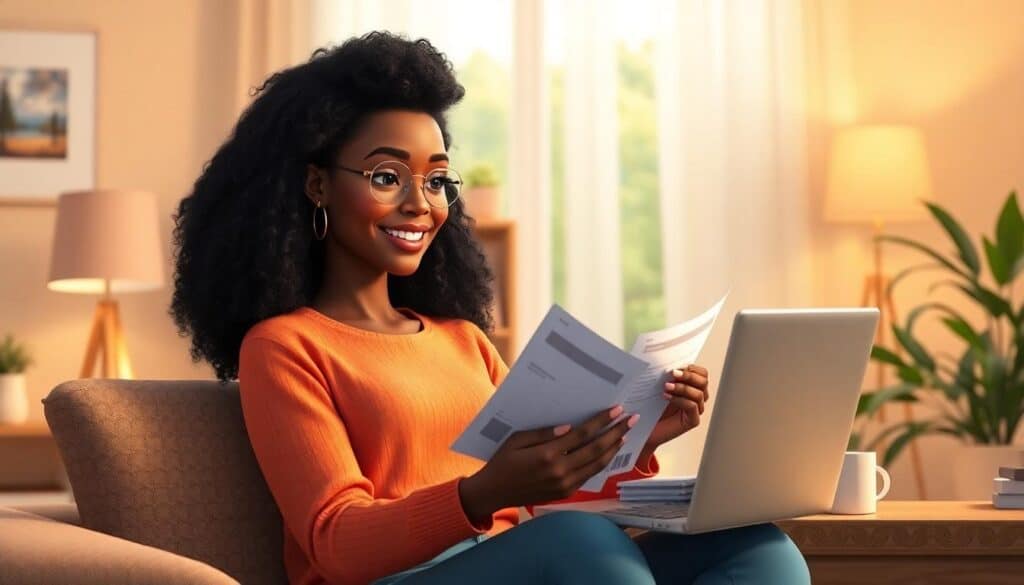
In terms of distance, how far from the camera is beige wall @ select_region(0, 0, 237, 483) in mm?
4906

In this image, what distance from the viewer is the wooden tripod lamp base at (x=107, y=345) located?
15.0ft

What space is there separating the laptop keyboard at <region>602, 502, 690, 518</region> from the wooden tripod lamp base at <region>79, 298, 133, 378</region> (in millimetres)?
3058

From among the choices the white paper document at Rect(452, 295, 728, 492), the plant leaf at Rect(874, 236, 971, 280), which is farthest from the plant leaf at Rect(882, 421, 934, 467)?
the white paper document at Rect(452, 295, 728, 492)

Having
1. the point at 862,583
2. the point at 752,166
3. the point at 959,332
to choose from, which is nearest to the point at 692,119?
the point at 752,166

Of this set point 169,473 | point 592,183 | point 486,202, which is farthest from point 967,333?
point 169,473

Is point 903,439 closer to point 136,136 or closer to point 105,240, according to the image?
point 105,240

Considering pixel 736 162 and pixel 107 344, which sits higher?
pixel 736 162

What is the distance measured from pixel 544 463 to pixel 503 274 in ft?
10.7

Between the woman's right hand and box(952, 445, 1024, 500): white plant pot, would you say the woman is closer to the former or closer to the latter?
the woman's right hand

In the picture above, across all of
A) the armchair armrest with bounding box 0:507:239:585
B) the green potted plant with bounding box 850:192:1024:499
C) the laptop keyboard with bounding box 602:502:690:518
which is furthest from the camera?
the green potted plant with bounding box 850:192:1024:499

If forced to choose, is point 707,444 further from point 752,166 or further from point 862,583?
point 752,166

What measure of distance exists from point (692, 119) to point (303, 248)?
3.23m

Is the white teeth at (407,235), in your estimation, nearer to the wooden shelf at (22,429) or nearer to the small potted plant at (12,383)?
the wooden shelf at (22,429)

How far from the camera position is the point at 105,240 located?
4480 mm
